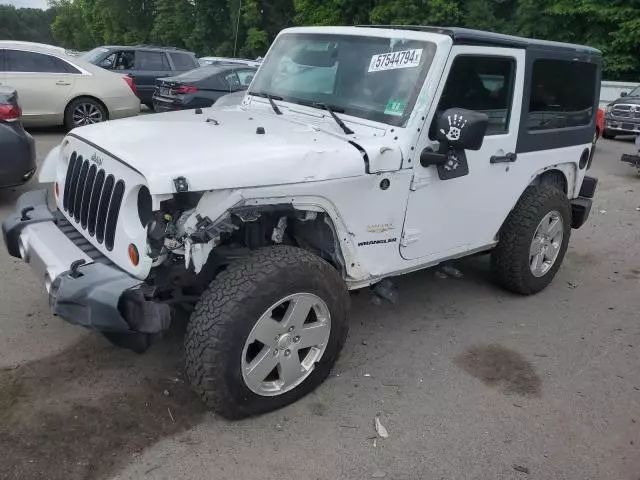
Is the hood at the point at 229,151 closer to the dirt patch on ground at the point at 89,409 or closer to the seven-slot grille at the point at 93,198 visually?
the seven-slot grille at the point at 93,198

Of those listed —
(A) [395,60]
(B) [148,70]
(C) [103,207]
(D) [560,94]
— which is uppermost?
(A) [395,60]

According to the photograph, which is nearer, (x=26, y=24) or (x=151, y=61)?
(x=151, y=61)

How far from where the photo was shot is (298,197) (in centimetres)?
313

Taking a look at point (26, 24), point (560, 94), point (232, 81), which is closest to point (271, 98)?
point (560, 94)

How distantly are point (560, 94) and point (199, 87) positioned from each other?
8436 mm

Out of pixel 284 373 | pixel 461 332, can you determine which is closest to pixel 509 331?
pixel 461 332

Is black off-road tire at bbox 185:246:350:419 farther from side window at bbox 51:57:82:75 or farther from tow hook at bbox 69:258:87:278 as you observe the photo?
side window at bbox 51:57:82:75

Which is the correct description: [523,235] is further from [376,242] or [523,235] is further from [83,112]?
[83,112]

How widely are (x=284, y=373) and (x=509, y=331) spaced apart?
6.37ft

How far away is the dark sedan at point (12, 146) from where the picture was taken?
20.5ft

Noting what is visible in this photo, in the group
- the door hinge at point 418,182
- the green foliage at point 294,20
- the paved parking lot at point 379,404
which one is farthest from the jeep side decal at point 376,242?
the green foliage at point 294,20

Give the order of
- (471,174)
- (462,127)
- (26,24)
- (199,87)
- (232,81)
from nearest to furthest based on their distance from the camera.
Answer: (462,127) → (471,174) → (199,87) → (232,81) → (26,24)

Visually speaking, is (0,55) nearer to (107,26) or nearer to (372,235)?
(372,235)

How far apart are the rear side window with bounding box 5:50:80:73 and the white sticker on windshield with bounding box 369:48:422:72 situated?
8.83 meters
